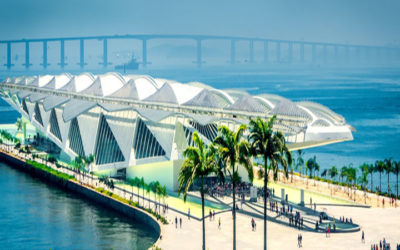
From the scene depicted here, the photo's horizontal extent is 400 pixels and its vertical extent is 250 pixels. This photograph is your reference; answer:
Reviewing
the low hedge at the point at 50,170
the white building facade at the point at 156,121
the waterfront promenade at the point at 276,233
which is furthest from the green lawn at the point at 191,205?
the low hedge at the point at 50,170

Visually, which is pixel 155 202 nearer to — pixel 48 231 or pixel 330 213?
pixel 48 231

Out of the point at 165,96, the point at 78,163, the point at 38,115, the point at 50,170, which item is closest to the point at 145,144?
the point at 165,96

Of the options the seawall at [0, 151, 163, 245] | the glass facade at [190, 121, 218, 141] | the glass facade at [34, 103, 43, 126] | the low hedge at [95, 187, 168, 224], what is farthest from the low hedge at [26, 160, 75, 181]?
the glass facade at [190, 121, 218, 141]

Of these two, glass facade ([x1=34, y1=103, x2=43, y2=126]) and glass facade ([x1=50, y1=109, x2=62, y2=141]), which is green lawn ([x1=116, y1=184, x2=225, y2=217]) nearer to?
glass facade ([x1=50, y1=109, x2=62, y2=141])

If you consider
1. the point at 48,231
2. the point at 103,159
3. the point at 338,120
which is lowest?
the point at 48,231

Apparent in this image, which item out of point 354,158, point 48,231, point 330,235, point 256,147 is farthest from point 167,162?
point 354,158

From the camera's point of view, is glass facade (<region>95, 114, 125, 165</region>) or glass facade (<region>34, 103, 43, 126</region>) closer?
glass facade (<region>95, 114, 125, 165</region>)
